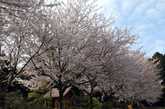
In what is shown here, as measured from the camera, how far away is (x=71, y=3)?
893 centimetres

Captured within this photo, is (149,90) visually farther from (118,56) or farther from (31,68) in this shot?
(31,68)

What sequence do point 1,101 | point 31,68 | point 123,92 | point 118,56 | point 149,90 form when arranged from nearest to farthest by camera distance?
point 1,101, point 31,68, point 118,56, point 123,92, point 149,90

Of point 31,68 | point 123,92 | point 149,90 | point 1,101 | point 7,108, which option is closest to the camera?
point 1,101

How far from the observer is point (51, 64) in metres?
8.55

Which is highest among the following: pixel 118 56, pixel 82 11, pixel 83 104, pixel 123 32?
pixel 82 11

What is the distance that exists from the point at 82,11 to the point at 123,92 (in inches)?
269

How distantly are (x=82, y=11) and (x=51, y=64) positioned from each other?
11.5 ft

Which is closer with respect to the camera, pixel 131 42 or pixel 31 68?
pixel 31 68

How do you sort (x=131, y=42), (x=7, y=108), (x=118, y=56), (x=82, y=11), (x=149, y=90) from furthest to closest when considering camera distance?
1. (x=149, y=90)
2. (x=131, y=42)
3. (x=118, y=56)
4. (x=82, y=11)
5. (x=7, y=108)

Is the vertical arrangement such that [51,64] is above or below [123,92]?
above

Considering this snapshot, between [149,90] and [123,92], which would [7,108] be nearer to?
[123,92]

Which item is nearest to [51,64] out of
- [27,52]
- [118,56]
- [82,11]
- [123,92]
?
[27,52]

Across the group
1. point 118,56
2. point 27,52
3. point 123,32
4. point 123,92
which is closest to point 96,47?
point 118,56

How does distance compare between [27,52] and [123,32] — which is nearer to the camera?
[27,52]
